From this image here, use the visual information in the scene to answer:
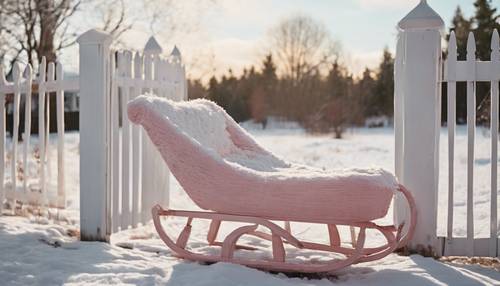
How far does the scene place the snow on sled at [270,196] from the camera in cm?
289

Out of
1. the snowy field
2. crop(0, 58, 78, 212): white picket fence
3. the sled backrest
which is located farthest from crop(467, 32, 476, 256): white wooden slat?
crop(0, 58, 78, 212): white picket fence

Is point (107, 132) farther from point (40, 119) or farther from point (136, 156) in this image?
point (40, 119)

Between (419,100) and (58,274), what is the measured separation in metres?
2.29

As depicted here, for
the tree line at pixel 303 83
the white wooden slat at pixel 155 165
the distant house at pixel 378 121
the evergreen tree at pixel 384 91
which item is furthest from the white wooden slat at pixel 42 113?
the distant house at pixel 378 121

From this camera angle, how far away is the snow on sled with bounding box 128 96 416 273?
2.89 metres

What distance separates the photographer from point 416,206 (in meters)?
3.30

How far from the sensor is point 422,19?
10.8 feet

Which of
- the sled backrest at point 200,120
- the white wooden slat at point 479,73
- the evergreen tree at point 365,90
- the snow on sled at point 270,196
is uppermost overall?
the evergreen tree at point 365,90

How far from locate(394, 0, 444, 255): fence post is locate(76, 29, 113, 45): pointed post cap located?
6.42 feet

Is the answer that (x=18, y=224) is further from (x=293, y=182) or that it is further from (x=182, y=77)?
(x=293, y=182)

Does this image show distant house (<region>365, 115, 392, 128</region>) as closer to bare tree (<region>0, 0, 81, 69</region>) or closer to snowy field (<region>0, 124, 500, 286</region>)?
bare tree (<region>0, 0, 81, 69</region>)

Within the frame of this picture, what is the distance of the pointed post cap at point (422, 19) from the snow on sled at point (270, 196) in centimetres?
96

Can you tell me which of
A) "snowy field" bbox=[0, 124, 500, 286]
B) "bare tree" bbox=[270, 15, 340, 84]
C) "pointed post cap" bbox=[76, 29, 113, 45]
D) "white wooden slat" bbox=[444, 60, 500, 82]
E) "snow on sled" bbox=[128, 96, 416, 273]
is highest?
"bare tree" bbox=[270, 15, 340, 84]

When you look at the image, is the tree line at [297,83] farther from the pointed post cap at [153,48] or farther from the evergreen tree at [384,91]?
the pointed post cap at [153,48]
